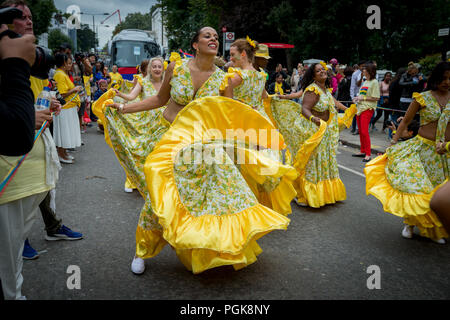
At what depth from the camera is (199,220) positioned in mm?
2818

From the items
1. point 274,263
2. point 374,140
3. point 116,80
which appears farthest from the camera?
point 116,80

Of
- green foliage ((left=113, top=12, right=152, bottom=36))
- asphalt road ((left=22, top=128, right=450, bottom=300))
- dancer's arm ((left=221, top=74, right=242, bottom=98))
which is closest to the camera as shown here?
asphalt road ((left=22, top=128, right=450, bottom=300))

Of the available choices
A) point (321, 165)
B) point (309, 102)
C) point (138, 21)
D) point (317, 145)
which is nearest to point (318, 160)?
point (321, 165)

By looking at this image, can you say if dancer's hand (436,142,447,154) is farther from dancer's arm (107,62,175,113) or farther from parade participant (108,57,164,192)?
parade participant (108,57,164,192)

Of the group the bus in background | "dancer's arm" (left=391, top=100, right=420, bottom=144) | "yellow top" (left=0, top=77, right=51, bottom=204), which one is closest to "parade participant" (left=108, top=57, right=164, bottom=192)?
"yellow top" (left=0, top=77, right=51, bottom=204)

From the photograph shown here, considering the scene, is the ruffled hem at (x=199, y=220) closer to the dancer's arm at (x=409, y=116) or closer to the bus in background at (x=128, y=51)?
the dancer's arm at (x=409, y=116)

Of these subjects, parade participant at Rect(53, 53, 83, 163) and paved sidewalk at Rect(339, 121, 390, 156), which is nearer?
parade participant at Rect(53, 53, 83, 163)

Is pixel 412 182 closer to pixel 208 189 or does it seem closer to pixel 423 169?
pixel 423 169

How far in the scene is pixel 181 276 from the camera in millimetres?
3158

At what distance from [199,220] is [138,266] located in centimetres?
78

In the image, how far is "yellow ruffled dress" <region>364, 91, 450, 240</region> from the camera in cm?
385

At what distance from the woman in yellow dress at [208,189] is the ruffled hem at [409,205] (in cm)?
141

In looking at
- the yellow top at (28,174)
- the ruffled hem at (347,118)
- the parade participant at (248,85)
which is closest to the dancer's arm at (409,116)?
the ruffled hem at (347,118)

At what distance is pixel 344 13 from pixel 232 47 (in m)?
21.1
